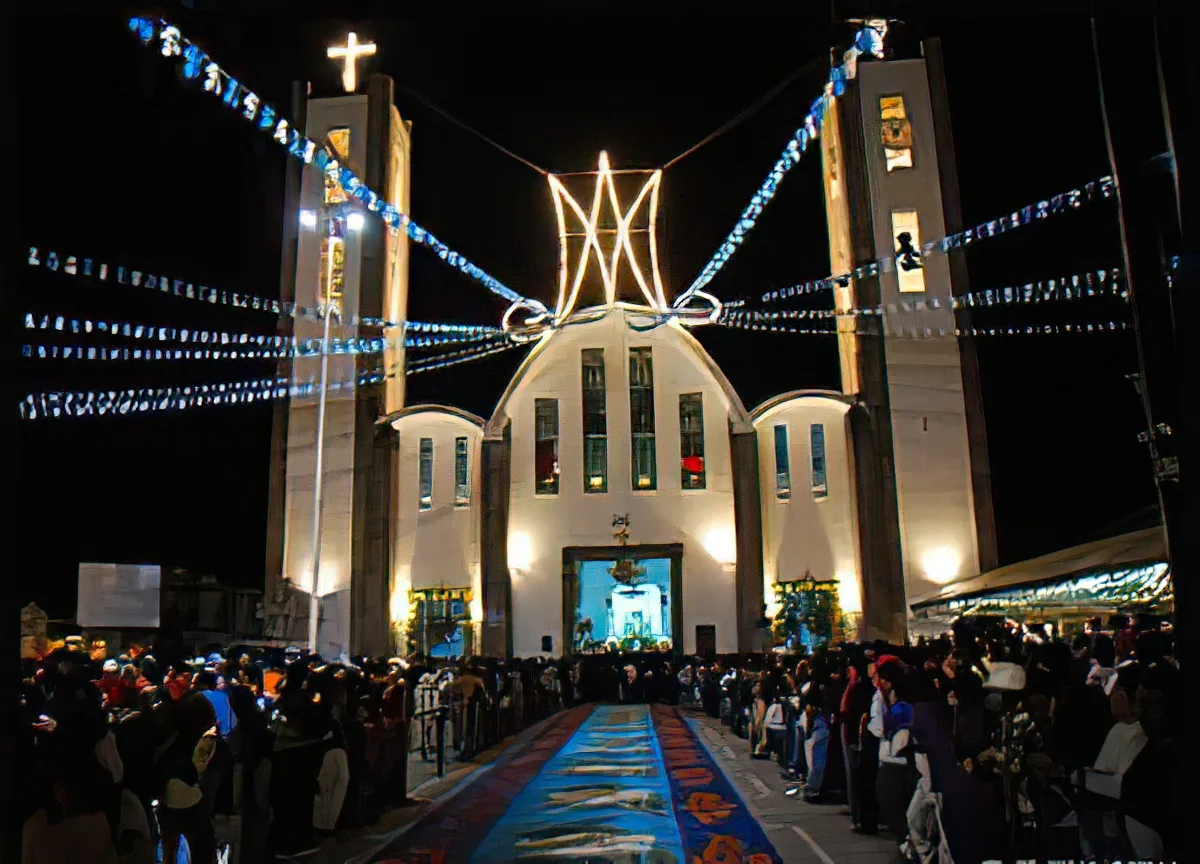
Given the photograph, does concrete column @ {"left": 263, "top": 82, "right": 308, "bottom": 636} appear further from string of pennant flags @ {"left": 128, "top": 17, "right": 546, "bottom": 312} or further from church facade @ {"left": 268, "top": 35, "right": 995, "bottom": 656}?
string of pennant flags @ {"left": 128, "top": 17, "right": 546, "bottom": 312}

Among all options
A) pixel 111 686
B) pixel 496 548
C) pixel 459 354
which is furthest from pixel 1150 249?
pixel 496 548

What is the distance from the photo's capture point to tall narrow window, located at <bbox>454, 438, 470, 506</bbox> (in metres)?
34.1

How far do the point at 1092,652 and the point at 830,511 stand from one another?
21.6 meters

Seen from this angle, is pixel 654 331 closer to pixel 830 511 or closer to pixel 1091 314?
pixel 830 511

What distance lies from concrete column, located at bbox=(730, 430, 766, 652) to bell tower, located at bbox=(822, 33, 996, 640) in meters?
3.05

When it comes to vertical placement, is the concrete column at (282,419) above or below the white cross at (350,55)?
below

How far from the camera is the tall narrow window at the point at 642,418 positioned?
34.1m

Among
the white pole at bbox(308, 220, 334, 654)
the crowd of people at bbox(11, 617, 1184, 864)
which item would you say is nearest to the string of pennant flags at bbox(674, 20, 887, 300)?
the crowd of people at bbox(11, 617, 1184, 864)

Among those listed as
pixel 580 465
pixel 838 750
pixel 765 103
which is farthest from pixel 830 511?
pixel 838 750

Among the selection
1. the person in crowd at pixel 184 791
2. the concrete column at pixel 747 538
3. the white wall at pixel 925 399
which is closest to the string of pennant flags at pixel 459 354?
the concrete column at pixel 747 538

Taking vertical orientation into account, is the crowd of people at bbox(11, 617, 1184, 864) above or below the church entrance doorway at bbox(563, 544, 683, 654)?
below

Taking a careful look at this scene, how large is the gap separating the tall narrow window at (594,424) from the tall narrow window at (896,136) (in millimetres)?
10820

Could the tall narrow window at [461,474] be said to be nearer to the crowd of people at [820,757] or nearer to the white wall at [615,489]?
the white wall at [615,489]

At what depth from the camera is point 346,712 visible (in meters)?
9.60
